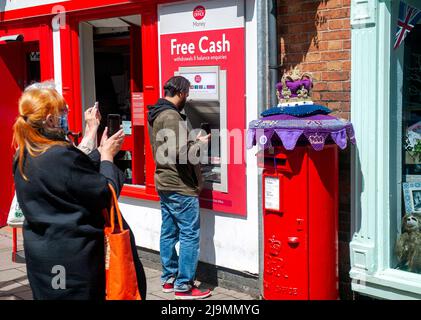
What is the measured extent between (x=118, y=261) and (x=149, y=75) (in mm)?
3426

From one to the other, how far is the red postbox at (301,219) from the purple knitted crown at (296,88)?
A: 1.27 feet

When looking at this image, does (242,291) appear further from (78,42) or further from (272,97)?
(78,42)

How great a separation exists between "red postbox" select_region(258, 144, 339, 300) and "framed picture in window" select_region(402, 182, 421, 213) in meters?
0.72

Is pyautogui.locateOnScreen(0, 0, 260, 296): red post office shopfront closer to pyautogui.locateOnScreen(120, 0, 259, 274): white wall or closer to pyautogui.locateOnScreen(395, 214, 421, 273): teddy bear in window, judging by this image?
pyautogui.locateOnScreen(120, 0, 259, 274): white wall

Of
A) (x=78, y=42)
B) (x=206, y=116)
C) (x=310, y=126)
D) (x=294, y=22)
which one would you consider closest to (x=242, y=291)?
(x=206, y=116)

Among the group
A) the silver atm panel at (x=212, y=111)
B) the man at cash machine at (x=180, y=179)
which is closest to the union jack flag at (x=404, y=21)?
the silver atm panel at (x=212, y=111)

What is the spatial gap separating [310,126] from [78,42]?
155 inches

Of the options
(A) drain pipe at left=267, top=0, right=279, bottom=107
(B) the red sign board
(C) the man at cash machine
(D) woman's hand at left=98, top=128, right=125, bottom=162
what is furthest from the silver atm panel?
(D) woman's hand at left=98, top=128, right=125, bottom=162

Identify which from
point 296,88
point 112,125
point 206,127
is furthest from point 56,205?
point 206,127

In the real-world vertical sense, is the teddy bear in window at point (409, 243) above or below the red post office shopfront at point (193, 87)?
below

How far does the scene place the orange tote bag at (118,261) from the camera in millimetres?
2656

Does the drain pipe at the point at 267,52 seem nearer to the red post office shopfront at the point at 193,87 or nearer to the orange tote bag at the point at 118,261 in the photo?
the red post office shopfront at the point at 193,87

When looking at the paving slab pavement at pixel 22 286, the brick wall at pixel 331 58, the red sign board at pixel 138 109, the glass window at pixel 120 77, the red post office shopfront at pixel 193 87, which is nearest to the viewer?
the brick wall at pixel 331 58

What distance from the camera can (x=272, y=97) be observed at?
4.64 m
